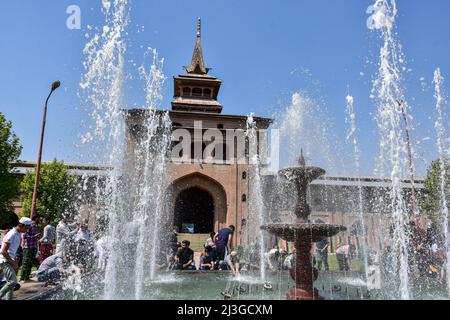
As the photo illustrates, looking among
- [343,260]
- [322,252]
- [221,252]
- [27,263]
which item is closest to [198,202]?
[322,252]

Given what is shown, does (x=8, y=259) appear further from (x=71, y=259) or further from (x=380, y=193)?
(x=380, y=193)

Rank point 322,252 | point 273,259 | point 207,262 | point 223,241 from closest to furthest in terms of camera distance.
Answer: point 223,241 < point 207,262 < point 273,259 < point 322,252

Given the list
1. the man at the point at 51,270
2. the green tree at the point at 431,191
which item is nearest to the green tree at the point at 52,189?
the man at the point at 51,270

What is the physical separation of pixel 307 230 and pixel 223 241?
4722 mm

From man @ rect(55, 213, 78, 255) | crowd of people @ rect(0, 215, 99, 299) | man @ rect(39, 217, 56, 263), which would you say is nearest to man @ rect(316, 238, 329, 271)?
crowd of people @ rect(0, 215, 99, 299)

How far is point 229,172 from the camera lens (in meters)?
25.2

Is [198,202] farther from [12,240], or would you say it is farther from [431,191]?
[12,240]

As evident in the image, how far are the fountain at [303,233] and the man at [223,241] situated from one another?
13.0 feet

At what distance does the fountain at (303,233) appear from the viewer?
5480 mm

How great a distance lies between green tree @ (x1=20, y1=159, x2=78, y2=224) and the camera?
2623 centimetres

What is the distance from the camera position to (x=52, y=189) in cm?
2744

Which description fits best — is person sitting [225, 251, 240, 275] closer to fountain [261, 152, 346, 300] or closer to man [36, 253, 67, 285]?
fountain [261, 152, 346, 300]

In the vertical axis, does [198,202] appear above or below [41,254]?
above
